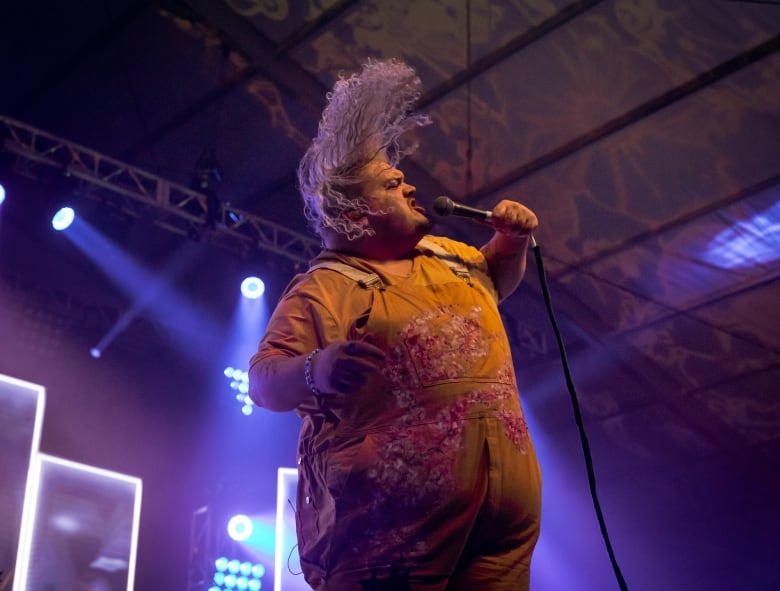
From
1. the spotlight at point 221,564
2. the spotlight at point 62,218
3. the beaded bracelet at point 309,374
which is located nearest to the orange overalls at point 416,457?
the beaded bracelet at point 309,374

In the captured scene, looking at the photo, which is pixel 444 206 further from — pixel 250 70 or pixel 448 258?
pixel 250 70

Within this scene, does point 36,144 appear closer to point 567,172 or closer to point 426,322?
point 567,172

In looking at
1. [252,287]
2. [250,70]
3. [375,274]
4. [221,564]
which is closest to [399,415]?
[375,274]

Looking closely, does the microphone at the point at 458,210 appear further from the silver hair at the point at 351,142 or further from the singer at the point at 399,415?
the silver hair at the point at 351,142

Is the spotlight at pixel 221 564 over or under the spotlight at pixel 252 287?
under

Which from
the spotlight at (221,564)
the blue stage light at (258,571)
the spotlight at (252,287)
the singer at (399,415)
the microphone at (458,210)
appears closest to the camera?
the singer at (399,415)

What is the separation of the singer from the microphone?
44 mm

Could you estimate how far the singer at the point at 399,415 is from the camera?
5.04ft

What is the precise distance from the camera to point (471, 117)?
5891mm

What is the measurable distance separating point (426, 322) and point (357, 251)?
313 mm

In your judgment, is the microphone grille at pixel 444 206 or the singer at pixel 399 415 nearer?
the singer at pixel 399 415

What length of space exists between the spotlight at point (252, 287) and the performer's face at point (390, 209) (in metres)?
4.70

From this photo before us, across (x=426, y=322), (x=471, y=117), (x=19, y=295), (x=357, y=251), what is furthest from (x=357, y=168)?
(x=19, y=295)

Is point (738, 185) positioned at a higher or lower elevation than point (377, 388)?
higher
